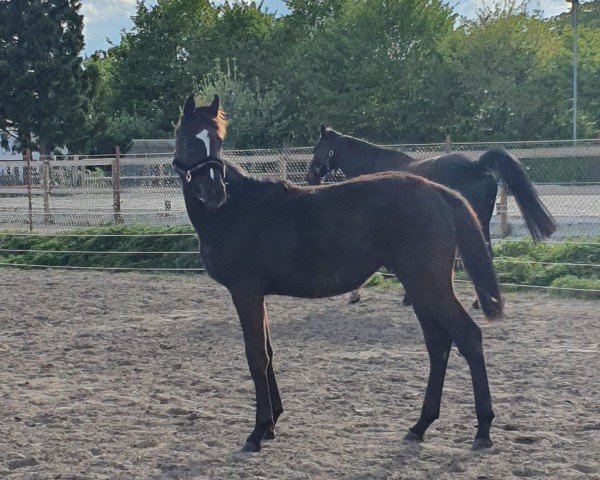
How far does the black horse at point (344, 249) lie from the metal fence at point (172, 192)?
18.5 feet

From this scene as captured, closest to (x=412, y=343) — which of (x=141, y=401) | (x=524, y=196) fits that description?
(x=524, y=196)

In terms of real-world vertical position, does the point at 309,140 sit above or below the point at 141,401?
above

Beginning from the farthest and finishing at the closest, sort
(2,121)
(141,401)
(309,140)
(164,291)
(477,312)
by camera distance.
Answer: (2,121) → (309,140) → (164,291) → (477,312) → (141,401)

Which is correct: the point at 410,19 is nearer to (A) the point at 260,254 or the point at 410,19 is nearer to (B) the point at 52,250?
(B) the point at 52,250

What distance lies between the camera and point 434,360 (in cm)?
431

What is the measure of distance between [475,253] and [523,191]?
2.42m

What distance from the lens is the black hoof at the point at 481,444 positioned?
154 inches

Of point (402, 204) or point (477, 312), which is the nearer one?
point (402, 204)

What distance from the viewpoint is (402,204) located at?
4.16 meters

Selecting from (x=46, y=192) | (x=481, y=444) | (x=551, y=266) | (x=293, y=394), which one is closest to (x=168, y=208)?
(x=46, y=192)

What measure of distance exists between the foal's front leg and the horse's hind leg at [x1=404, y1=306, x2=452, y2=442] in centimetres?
83

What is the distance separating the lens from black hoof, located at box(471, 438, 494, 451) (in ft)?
12.8

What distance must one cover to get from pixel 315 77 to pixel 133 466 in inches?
1318

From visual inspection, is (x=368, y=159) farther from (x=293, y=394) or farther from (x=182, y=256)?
(x=293, y=394)
